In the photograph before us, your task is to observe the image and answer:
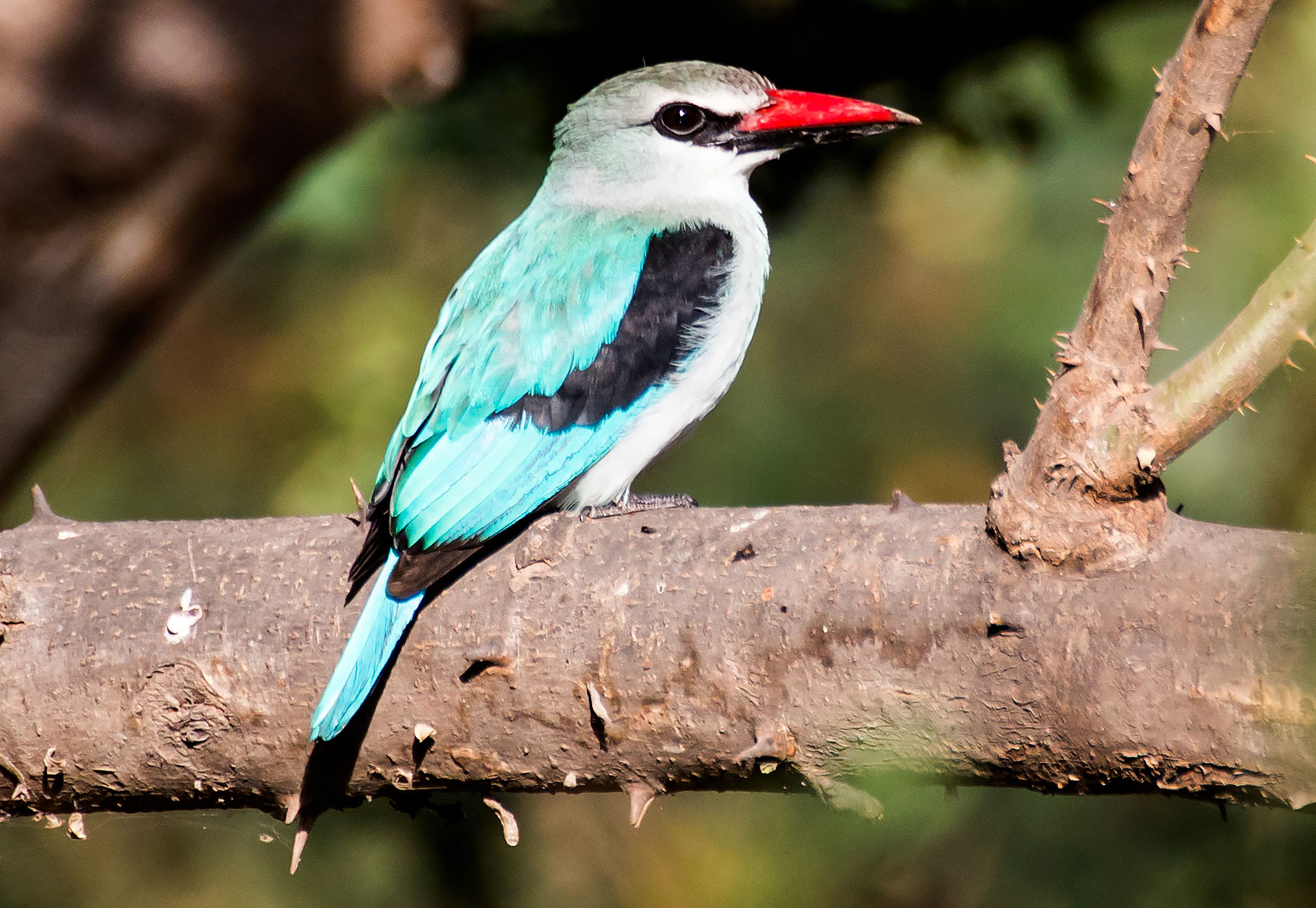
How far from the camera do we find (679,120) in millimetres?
3564

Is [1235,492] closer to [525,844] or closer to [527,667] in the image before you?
[525,844]

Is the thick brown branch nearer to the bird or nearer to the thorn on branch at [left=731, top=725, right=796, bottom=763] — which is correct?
the thorn on branch at [left=731, top=725, right=796, bottom=763]

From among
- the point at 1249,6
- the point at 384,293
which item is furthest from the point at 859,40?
the point at 1249,6

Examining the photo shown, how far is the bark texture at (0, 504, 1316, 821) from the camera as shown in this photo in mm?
1790

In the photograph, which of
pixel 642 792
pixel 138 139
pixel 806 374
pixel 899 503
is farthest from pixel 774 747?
pixel 806 374

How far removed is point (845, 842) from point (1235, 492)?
1.64 m

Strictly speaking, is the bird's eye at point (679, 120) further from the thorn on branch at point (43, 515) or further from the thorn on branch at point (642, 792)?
the thorn on branch at point (642, 792)

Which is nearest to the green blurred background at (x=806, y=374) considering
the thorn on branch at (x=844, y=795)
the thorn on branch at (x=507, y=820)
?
the thorn on branch at (x=844, y=795)

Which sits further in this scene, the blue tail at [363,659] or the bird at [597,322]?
the bird at [597,322]

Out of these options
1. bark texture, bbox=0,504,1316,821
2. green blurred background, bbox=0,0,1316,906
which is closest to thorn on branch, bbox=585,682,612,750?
bark texture, bbox=0,504,1316,821

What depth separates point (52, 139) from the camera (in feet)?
11.7

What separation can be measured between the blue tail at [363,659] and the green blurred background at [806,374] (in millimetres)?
773

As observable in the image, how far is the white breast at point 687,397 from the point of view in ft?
10.0

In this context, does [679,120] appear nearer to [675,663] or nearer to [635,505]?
[635,505]
